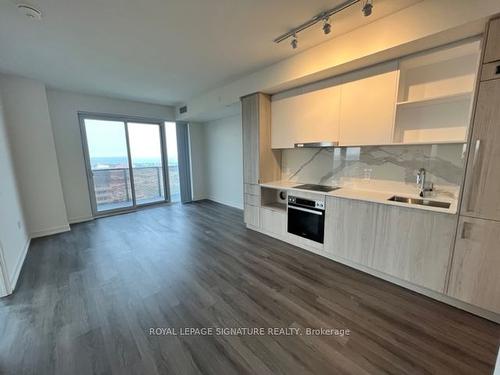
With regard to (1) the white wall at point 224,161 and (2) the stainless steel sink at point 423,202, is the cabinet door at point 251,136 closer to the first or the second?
(1) the white wall at point 224,161

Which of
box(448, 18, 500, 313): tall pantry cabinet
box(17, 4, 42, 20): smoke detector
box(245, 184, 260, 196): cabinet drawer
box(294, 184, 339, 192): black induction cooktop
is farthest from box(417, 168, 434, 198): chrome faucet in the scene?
box(17, 4, 42, 20): smoke detector

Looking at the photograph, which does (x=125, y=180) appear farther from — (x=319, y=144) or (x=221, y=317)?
(x=319, y=144)

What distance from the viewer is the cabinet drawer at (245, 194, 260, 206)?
3.81m

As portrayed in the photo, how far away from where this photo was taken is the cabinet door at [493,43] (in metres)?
1.61

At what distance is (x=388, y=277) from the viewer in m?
2.43

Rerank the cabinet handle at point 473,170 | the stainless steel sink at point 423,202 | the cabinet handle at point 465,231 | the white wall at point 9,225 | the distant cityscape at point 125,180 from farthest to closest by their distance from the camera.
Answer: the distant cityscape at point 125,180 < the white wall at point 9,225 < the stainless steel sink at point 423,202 < the cabinet handle at point 465,231 < the cabinet handle at point 473,170

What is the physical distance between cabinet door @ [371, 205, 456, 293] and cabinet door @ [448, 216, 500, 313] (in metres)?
0.08

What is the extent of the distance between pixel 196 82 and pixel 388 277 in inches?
168

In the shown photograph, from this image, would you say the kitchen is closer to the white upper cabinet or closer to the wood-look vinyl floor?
the white upper cabinet

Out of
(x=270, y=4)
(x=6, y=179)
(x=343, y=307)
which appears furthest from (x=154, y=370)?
(x=6, y=179)

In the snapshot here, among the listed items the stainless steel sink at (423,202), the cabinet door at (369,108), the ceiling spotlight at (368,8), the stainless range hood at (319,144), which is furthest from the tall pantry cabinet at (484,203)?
the stainless range hood at (319,144)

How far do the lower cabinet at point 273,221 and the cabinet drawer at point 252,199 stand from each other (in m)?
0.16

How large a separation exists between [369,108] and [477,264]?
185 centimetres

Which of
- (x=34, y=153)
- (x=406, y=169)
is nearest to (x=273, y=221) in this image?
(x=406, y=169)
